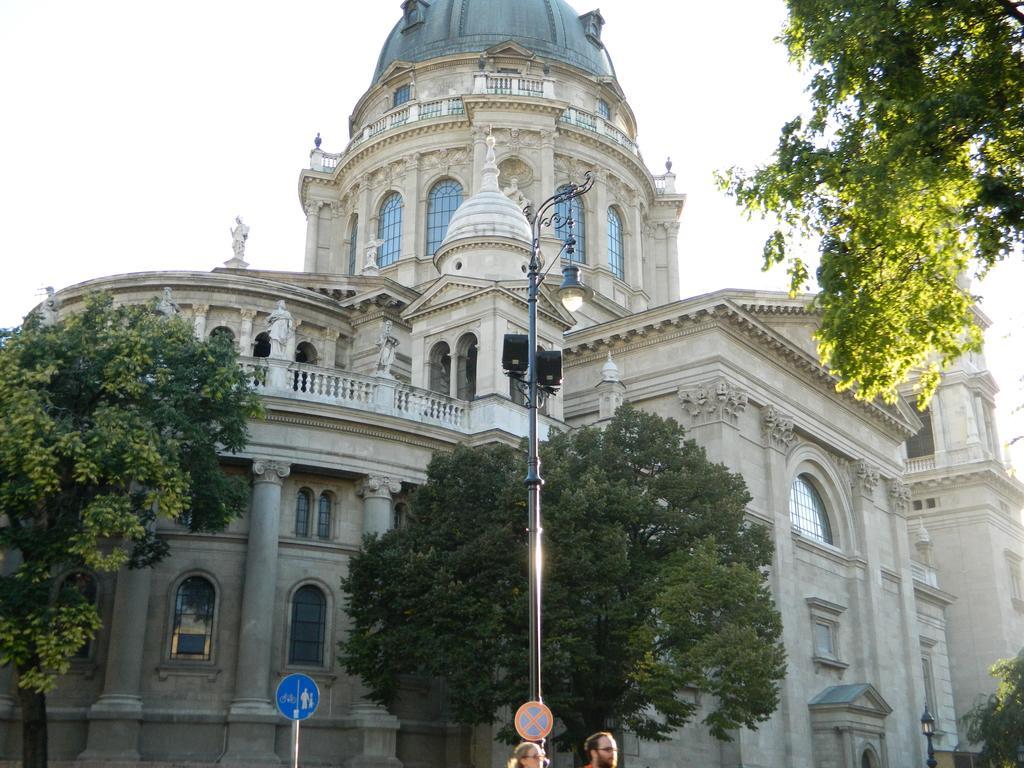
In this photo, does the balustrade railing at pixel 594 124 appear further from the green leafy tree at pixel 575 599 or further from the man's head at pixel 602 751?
the man's head at pixel 602 751

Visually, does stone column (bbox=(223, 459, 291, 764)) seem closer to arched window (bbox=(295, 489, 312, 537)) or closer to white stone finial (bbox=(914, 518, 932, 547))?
arched window (bbox=(295, 489, 312, 537))

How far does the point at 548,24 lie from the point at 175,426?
40.5 m

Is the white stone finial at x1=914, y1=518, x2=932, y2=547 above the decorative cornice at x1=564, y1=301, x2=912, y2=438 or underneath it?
underneath


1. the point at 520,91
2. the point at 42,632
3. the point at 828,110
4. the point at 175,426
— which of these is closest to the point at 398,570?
the point at 175,426

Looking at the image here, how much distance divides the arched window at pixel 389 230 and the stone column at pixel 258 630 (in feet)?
85.1

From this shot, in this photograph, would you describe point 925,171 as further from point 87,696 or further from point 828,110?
point 87,696

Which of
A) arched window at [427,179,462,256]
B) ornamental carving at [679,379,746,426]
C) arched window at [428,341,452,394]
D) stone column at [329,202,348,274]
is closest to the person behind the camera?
arched window at [428,341,452,394]

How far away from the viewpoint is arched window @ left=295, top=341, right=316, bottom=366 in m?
37.7

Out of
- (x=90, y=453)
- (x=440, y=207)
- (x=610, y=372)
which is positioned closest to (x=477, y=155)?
(x=440, y=207)

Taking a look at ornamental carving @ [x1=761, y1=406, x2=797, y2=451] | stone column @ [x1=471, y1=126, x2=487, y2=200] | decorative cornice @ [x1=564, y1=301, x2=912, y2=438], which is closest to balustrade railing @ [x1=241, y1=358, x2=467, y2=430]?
decorative cornice @ [x1=564, y1=301, x2=912, y2=438]

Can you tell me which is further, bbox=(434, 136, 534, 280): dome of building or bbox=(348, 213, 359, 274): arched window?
bbox=(348, 213, 359, 274): arched window

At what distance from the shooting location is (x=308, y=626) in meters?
27.0

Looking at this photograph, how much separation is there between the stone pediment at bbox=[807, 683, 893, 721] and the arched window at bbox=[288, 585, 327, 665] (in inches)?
641

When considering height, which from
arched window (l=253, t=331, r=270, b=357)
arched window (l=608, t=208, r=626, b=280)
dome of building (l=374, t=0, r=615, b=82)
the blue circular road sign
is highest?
dome of building (l=374, t=0, r=615, b=82)
